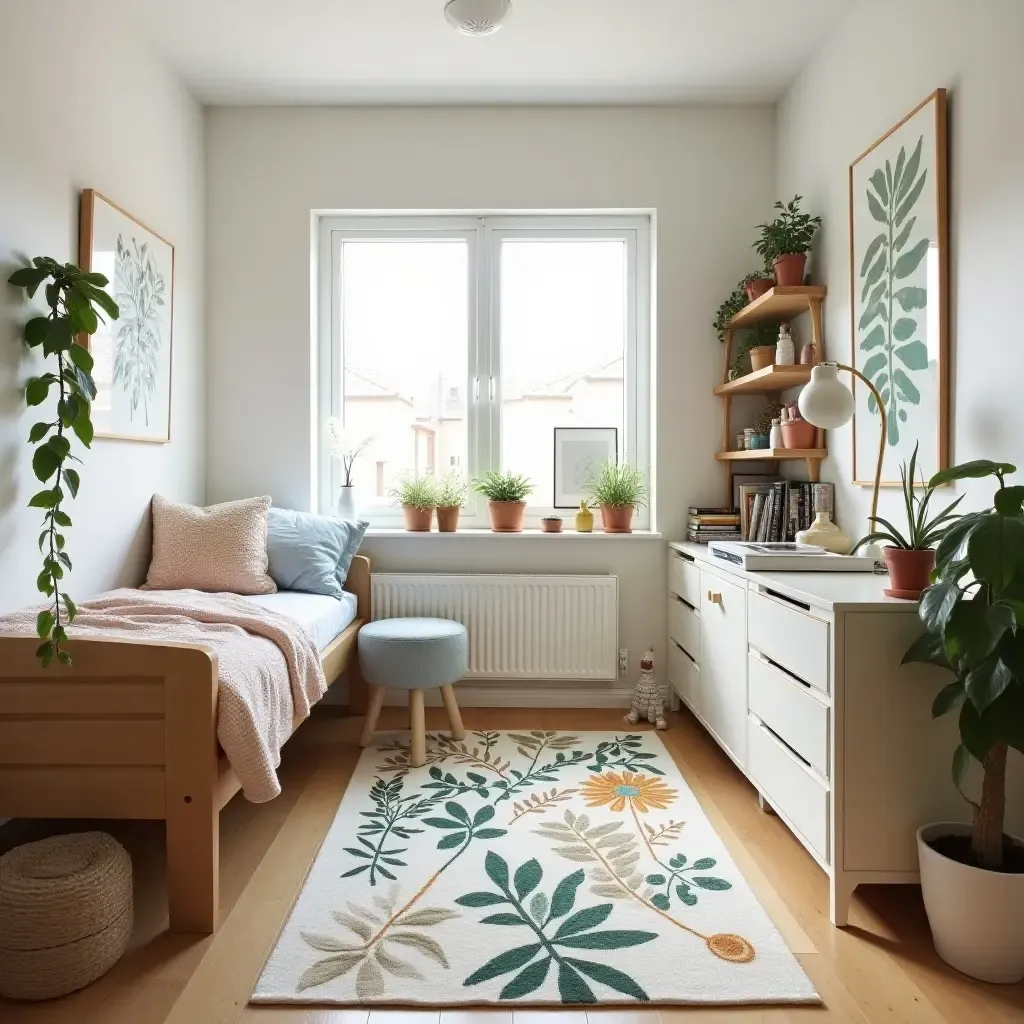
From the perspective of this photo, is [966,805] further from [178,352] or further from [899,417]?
[178,352]

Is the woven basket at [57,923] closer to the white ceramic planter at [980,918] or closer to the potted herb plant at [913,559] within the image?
the white ceramic planter at [980,918]

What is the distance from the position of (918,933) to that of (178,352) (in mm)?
3193

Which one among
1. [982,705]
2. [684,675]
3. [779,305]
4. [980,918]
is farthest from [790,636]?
[779,305]

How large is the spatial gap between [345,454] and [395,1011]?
242 cm

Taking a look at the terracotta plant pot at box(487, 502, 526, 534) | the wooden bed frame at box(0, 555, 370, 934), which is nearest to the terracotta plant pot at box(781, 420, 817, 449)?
the terracotta plant pot at box(487, 502, 526, 534)

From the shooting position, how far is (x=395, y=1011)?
1457 mm

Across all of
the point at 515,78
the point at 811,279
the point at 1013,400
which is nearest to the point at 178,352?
the point at 515,78

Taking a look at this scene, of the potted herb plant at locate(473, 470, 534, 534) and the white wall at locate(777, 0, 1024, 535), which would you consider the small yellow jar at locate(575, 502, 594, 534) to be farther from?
the white wall at locate(777, 0, 1024, 535)

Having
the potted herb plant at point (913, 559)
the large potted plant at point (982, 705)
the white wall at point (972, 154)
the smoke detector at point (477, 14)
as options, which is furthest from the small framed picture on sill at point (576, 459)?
the large potted plant at point (982, 705)

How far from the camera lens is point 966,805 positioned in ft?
5.66

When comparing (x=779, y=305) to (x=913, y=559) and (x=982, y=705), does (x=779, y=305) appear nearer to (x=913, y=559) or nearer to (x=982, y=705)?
(x=913, y=559)

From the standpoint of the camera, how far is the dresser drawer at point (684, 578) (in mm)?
2932

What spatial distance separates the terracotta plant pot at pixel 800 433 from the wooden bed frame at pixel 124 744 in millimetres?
2216

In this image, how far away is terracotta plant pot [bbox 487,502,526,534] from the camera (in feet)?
11.1
